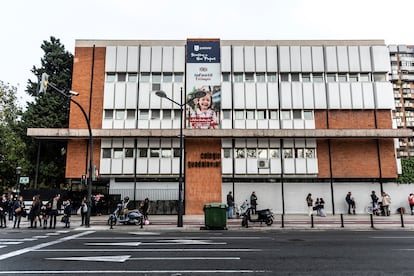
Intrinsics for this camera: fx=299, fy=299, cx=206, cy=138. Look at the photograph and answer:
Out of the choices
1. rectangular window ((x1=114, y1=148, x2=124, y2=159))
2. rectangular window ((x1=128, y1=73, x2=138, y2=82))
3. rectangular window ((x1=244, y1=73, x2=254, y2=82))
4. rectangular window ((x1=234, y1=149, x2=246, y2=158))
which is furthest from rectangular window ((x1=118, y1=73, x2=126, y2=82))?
rectangular window ((x1=234, y1=149, x2=246, y2=158))

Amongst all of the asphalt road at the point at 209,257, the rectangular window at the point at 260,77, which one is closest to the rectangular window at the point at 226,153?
the rectangular window at the point at 260,77

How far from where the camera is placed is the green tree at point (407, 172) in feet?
84.0

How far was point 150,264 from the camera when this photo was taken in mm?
7625

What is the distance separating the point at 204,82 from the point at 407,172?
1934 cm

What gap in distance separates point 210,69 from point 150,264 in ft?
72.1

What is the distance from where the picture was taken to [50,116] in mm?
30109

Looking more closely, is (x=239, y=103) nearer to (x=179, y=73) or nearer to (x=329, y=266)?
(x=179, y=73)

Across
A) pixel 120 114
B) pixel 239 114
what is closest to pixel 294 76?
pixel 239 114

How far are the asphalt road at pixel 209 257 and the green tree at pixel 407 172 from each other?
52.7ft

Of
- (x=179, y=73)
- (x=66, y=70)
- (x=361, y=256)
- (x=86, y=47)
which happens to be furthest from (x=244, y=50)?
(x=361, y=256)

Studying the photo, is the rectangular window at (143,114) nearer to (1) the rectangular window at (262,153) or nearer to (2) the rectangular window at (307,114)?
(1) the rectangular window at (262,153)

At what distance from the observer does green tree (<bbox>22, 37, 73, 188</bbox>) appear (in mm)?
29375

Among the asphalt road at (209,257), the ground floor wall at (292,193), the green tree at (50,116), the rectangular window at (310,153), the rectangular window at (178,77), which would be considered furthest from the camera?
the green tree at (50,116)

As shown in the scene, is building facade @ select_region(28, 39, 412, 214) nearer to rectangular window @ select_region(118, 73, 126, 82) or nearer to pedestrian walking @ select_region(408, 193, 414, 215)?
rectangular window @ select_region(118, 73, 126, 82)
